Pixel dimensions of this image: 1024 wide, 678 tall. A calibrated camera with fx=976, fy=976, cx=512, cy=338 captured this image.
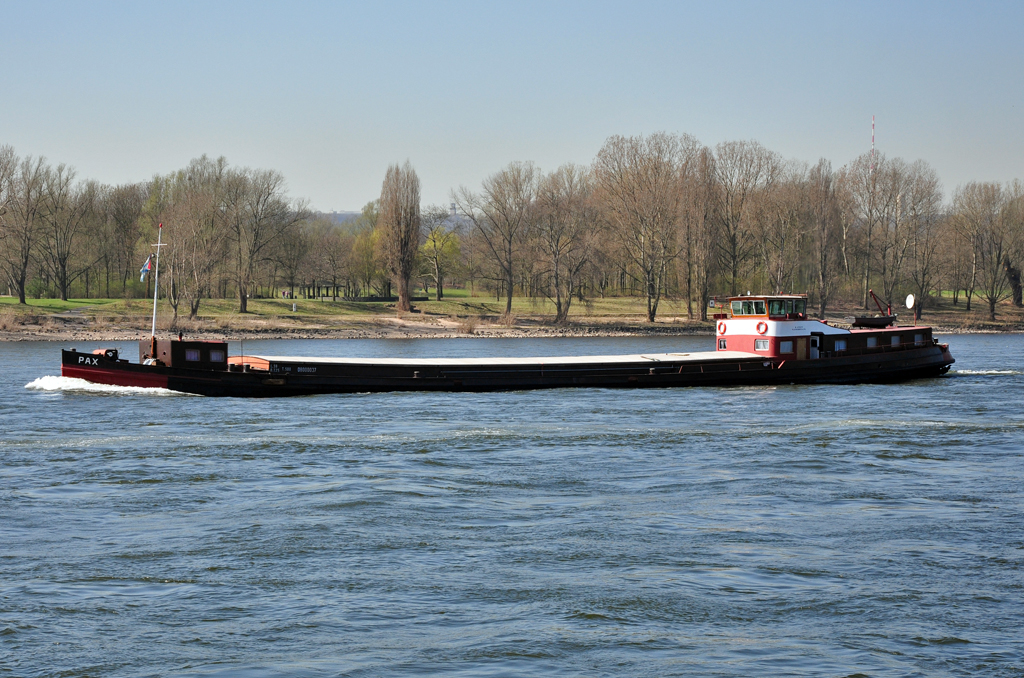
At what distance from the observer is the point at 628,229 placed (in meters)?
97.8

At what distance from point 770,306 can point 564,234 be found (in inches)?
2013

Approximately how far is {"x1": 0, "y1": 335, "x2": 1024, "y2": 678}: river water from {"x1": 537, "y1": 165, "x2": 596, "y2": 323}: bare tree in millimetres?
61298

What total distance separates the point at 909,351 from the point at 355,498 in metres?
36.8

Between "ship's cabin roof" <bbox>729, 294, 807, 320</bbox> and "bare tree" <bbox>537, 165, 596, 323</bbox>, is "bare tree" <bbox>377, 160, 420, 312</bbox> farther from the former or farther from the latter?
"ship's cabin roof" <bbox>729, 294, 807, 320</bbox>

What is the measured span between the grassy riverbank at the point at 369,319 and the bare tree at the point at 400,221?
5.01 meters

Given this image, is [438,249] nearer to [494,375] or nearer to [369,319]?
[369,319]

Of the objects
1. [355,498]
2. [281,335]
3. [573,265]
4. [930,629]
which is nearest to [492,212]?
[573,265]

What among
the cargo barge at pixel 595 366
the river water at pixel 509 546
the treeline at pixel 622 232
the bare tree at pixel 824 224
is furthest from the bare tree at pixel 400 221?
the river water at pixel 509 546

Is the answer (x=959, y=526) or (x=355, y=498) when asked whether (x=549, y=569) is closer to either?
(x=355, y=498)

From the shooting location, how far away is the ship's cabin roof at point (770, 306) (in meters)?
48.4

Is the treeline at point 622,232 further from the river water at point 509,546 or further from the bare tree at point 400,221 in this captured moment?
the river water at point 509,546

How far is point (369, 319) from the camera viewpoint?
96375mm

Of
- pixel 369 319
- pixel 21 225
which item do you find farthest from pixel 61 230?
pixel 369 319

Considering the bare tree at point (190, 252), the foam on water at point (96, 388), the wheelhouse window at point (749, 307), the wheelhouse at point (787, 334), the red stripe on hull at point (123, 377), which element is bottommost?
the foam on water at point (96, 388)
